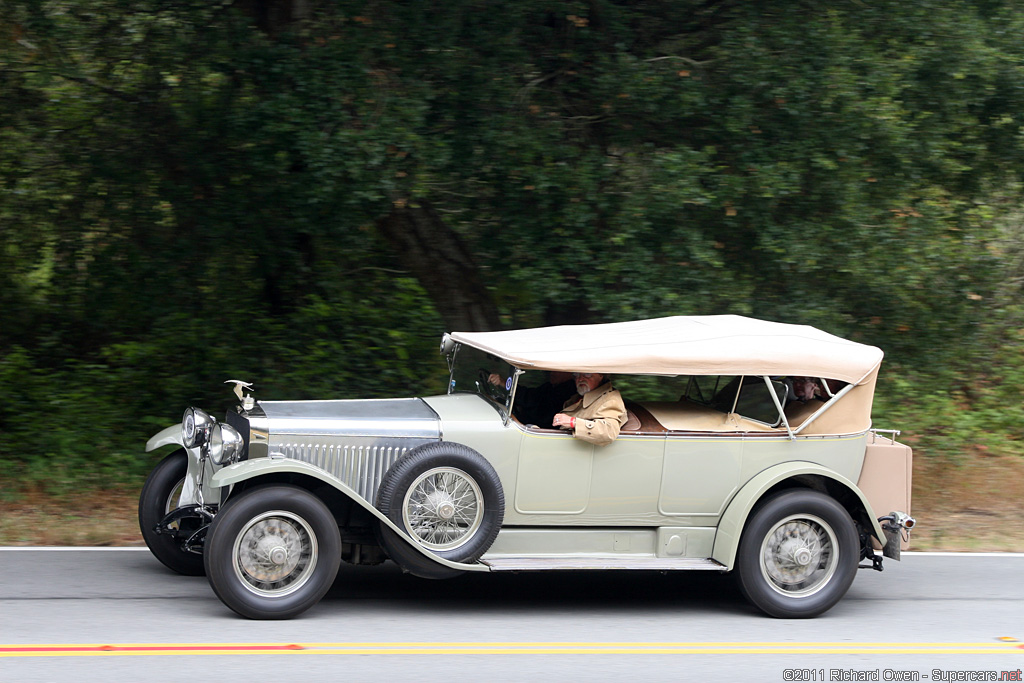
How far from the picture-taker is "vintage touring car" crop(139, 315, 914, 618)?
5.92 m

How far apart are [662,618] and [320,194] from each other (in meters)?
4.85

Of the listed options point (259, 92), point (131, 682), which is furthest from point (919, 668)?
point (259, 92)

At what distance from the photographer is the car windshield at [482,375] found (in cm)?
665

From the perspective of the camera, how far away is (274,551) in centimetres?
584

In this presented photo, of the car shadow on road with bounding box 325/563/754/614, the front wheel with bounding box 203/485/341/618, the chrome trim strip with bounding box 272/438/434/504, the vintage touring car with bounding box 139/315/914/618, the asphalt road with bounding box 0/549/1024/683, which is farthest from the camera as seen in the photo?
the car shadow on road with bounding box 325/563/754/614

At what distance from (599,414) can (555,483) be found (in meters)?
0.50

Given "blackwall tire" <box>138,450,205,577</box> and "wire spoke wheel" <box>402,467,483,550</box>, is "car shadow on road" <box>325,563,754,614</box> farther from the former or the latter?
"blackwall tire" <box>138,450,205,577</box>

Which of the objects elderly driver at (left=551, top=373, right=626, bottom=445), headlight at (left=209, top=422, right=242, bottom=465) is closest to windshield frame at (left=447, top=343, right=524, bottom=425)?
elderly driver at (left=551, top=373, right=626, bottom=445)

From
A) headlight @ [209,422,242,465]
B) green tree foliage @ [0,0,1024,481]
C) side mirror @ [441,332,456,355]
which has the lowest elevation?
headlight @ [209,422,242,465]

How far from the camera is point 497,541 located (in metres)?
6.29

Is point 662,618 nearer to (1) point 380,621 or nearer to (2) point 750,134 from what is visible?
(1) point 380,621

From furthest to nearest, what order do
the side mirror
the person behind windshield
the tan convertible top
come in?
the side mirror
the person behind windshield
the tan convertible top

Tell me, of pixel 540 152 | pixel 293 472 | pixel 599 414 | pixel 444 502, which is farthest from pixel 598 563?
pixel 540 152

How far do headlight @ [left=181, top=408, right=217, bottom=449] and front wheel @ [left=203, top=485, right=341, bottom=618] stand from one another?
2.64 ft
